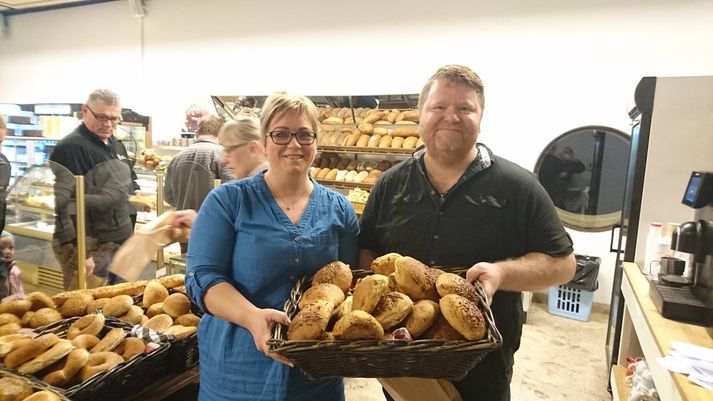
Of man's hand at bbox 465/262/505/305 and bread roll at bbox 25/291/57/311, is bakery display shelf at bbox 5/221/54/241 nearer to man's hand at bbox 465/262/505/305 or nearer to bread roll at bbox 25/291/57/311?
bread roll at bbox 25/291/57/311

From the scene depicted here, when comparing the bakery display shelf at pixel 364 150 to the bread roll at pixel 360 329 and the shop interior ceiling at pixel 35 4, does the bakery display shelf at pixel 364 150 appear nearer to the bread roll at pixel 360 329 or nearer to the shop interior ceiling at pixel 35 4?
the bread roll at pixel 360 329

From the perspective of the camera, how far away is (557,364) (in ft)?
10.6

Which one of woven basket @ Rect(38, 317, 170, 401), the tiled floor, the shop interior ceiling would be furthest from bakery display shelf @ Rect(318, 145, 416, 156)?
the shop interior ceiling

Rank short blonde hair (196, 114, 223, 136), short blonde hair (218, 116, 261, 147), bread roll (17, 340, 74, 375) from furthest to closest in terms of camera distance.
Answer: short blonde hair (196, 114, 223, 136)
short blonde hair (218, 116, 261, 147)
bread roll (17, 340, 74, 375)

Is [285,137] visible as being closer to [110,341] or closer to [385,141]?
[110,341]

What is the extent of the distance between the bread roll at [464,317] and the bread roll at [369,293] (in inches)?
6.2

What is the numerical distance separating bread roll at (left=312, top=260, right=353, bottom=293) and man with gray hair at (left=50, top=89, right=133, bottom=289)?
5.81 ft

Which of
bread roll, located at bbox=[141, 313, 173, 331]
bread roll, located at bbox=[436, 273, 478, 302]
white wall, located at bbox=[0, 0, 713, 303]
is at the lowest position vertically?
bread roll, located at bbox=[141, 313, 173, 331]

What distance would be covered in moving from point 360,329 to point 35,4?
9.17 metres

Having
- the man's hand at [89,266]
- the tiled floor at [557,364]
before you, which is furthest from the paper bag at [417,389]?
the man's hand at [89,266]

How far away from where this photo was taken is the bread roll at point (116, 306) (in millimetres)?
1714

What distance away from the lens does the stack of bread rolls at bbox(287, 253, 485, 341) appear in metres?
0.94

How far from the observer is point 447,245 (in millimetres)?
1419

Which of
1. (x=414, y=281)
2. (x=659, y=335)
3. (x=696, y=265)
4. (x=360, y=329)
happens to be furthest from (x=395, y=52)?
(x=360, y=329)
